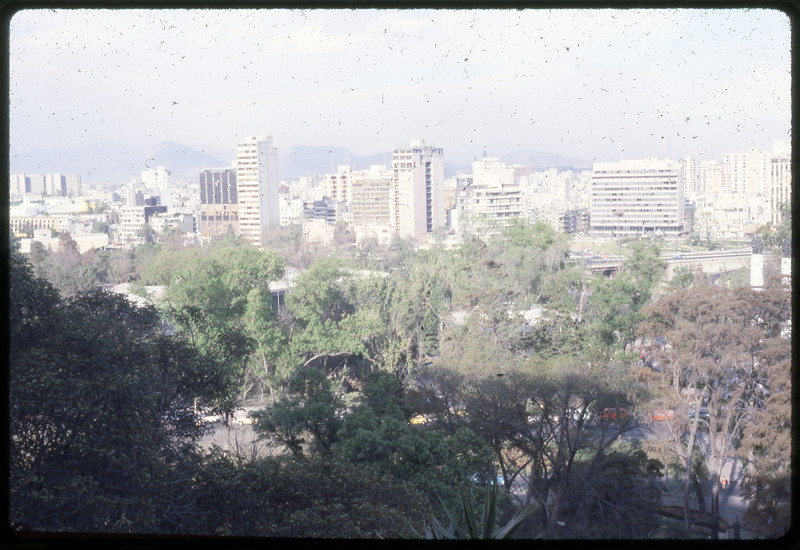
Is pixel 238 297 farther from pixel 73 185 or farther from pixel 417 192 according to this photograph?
pixel 73 185

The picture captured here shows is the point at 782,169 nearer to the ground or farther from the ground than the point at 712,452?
farther from the ground

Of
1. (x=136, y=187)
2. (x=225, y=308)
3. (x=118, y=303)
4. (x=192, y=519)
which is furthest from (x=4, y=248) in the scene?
(x=136, y=187)

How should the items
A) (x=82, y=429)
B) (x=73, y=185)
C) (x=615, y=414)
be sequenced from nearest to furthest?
1. (x=82, y=429)
2. (x=615, y=414)
3. (x=73, y=185)

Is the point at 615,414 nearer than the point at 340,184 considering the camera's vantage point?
Yes

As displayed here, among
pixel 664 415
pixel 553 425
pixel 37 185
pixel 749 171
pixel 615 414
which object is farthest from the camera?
pixel 37 185

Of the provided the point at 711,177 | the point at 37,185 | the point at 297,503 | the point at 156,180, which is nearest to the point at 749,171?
the point at 711,177

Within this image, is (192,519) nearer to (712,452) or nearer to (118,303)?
(118,303)

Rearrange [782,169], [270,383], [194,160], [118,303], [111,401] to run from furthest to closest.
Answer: [194,160] < [270,383] < [782,169] < [118,303] < [111,401]
